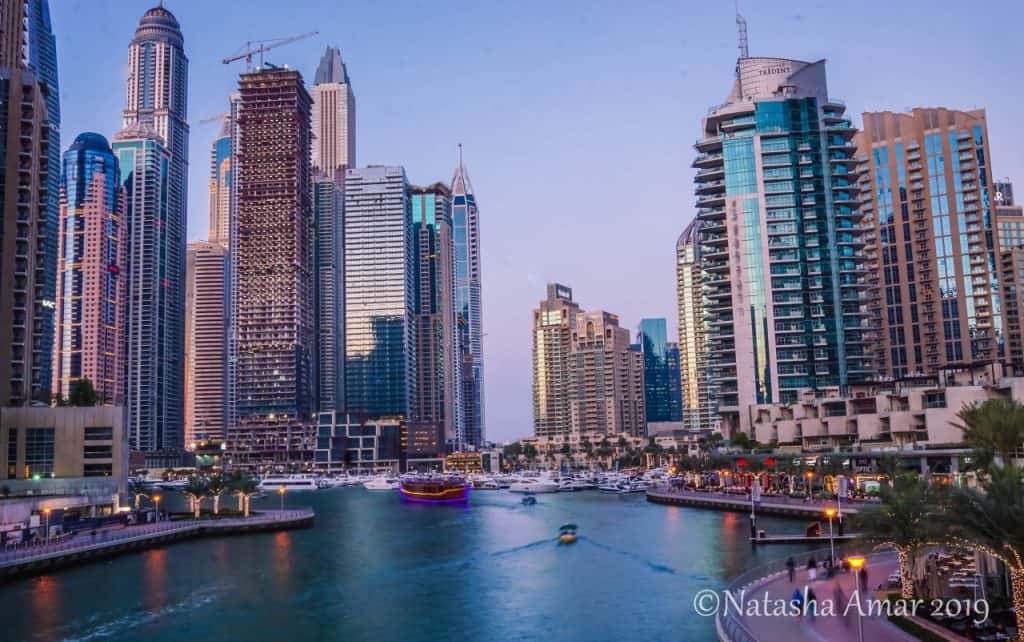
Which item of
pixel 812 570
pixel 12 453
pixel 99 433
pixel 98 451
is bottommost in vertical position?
pixel 812 570

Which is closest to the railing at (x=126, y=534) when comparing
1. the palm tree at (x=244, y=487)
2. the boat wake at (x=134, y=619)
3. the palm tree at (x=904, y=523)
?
the palm tree at (x=244, y=487)

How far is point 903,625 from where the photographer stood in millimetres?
39688

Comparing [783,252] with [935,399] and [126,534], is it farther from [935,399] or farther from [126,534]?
[126,534]

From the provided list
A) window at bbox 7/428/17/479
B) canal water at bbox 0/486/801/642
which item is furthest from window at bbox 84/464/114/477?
canal water at bbox 0/486/801/642

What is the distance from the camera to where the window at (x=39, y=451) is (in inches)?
4577

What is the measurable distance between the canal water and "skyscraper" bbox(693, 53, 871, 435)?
53966 mm

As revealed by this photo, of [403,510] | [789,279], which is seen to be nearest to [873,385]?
[789,279]

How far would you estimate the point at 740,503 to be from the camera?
12662 cm

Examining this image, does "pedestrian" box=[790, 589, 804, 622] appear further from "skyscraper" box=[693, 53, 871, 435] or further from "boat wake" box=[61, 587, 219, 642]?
"skyscraper" box=[693, 53, 871, 435]

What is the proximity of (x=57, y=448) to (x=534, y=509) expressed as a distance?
262 feet

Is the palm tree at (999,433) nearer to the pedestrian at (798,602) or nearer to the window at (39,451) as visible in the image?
the pedestrian at (798,602)

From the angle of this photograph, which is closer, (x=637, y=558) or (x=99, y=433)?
(x=637, y=558)

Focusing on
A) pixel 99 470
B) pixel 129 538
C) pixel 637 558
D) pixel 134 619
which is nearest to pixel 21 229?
pixel 99 470

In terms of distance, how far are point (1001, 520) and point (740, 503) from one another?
94.3 m
